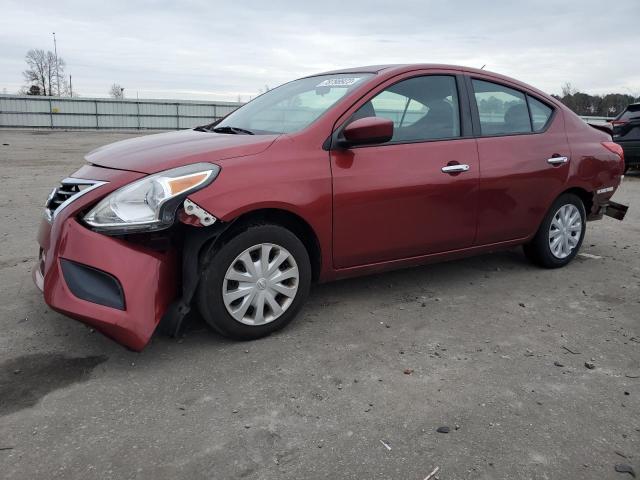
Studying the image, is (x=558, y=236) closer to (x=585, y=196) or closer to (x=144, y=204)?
(x=585, y=196)

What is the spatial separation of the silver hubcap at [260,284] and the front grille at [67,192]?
0.90 meters

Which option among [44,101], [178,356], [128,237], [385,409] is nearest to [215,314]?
[178,356]

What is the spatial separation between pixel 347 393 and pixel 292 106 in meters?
2.13

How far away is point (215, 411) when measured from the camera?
257cm

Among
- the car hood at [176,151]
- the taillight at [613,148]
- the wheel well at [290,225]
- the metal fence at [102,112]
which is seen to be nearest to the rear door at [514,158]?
the taillight at [613,148]

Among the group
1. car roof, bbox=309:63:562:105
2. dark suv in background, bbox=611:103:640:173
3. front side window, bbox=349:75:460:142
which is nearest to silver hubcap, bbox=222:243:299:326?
front side window, bbox=349:75:460:142

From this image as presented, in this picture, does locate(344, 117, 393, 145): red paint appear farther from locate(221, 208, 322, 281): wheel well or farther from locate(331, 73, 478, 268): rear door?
locate(221, 208, 322, 281): wheel well

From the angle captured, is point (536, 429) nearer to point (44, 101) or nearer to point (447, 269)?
point (447, 269)

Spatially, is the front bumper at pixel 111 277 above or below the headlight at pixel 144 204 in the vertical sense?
below

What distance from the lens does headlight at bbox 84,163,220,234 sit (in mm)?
2898

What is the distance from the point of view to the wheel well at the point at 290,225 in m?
3.18

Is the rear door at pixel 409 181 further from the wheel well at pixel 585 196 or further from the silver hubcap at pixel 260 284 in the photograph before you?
the wheel well at pixel 585 196

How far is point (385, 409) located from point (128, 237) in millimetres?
1618

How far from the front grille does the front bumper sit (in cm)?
11
